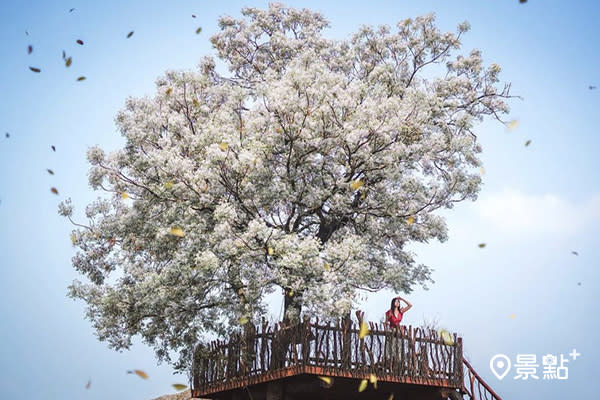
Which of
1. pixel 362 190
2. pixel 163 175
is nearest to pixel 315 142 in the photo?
pixel 362 190

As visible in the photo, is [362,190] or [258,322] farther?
[362,190]

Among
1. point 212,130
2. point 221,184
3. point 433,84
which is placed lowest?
point 221,184

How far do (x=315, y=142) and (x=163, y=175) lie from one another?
12.8 ft

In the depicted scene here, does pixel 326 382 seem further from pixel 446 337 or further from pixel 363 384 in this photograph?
pixel 446 337

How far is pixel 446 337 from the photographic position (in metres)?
16.6

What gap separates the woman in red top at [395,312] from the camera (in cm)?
1661

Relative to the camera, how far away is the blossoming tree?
16156 millimetres

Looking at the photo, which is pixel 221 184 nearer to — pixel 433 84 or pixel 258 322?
pixel 258 322

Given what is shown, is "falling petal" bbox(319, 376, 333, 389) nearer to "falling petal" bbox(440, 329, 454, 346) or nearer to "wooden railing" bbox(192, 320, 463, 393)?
"wooden railing" bbox(192, 320, 463, 393)

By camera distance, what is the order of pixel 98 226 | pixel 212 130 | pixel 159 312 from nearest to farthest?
pixel 212 130, pixel 159 312, pixel 98 226

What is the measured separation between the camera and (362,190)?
18.2 meters

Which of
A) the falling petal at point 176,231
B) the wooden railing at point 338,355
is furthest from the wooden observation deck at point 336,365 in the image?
the falling petal at point 176,231

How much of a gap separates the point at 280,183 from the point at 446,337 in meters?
5.42

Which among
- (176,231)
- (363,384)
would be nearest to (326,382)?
(363,384)
